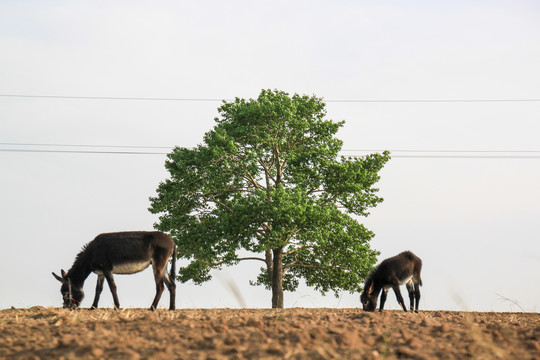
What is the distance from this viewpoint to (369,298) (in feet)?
63.3

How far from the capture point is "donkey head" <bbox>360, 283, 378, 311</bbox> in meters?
19.2

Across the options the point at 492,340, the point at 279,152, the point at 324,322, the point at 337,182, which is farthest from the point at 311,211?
the point at 492,340

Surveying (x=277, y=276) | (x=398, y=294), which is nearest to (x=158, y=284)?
(x=398, y=294)

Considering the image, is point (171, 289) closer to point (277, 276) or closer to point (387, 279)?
point (387, 279)

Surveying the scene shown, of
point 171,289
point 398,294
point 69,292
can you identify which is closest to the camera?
point 171,289

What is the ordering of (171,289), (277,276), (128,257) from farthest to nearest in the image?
(277,276), (171,289), (128,257)

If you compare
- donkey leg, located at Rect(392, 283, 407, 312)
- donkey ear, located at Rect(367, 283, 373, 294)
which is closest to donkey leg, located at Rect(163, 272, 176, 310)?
donkey ear, located at Rect(367, 283, 373, 294)

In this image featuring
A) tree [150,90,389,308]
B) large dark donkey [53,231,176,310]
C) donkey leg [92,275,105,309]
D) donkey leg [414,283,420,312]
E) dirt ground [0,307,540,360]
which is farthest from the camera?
tree [150,90,389,308]

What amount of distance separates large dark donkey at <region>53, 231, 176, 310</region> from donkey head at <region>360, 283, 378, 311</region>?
6.77 m

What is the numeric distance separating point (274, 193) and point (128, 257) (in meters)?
9.40

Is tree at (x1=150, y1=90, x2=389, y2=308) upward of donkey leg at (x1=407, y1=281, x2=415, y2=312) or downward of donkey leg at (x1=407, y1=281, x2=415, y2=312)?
upward

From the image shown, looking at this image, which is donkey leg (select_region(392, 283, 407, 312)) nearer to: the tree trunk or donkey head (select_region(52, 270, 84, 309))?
the tree trunk

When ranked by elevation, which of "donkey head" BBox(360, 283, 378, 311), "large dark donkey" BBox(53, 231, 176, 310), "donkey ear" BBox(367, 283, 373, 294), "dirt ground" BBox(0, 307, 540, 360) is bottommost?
"dirt ground" BBox(0, 307, 540, 360)

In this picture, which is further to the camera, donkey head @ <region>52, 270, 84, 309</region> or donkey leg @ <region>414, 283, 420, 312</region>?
donkey leg @ <region>414, 283, 420, 312</region>
